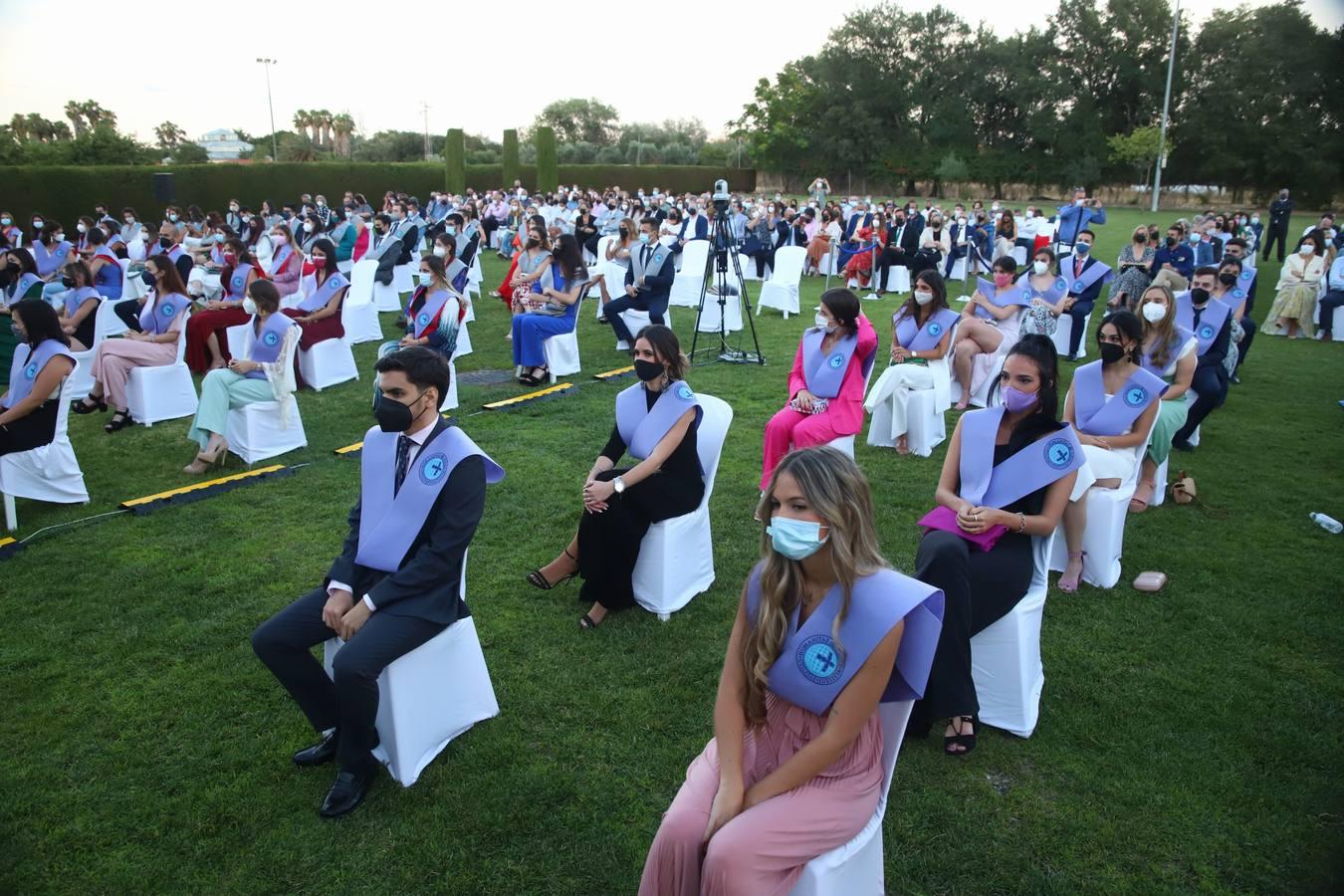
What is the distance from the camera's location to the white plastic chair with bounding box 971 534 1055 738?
135 inches

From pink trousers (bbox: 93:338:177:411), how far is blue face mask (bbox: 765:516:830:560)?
7317 mm

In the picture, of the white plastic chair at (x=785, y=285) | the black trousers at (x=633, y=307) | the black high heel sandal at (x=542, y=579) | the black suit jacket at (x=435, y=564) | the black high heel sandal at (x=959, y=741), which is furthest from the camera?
the white plastic chair at (x=785, y=285)

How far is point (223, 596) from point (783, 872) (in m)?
3.68

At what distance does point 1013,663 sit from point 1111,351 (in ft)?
7.17

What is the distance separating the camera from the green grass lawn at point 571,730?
9.29 ft

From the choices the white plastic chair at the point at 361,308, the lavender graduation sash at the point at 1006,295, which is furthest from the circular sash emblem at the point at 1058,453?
the white plastic chair at the point at 361,308

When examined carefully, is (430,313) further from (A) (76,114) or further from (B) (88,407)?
(A) (76,114)

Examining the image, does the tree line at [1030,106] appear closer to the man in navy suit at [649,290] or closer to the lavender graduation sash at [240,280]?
the man in navy suit at [649,290]

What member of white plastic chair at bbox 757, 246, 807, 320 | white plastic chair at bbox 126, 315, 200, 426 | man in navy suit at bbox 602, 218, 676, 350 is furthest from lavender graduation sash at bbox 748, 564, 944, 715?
white plastic chair at bbox 757, 246, 807, 320

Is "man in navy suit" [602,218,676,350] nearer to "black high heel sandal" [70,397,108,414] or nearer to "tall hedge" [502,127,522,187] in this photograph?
"black high heel sandal" [70,397,108,414]

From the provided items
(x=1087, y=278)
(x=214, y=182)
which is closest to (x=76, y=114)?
(x=214, y=182)

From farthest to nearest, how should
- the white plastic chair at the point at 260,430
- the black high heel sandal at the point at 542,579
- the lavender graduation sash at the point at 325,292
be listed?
1. the lavender graduation sash at the point at 325,292
2. the white plastic chair at the point at 260,430
3. the black high heel sandal at the point at 542,579

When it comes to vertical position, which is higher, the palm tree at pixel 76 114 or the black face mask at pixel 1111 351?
the palm tree at pixel 76 114

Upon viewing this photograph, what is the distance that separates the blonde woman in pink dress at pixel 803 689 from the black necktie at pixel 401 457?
5.10 ft
